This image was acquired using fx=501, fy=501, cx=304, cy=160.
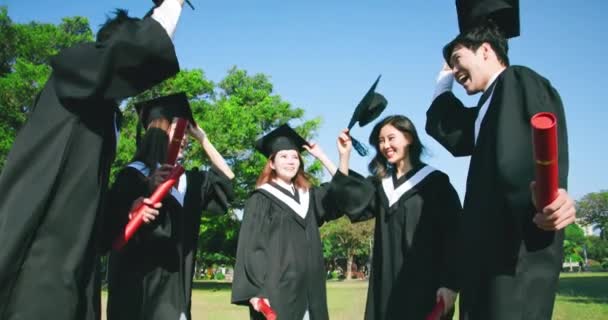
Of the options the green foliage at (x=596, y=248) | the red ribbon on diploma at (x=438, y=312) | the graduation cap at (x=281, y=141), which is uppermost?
the graduation cap at (x=281, y=141)

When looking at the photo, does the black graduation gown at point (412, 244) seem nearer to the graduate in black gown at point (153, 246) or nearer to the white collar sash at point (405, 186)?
the white collar sash at point (405, 186)

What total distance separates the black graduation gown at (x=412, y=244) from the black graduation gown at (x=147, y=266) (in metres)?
1.50

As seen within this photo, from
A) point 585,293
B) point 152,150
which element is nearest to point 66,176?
point 152,150

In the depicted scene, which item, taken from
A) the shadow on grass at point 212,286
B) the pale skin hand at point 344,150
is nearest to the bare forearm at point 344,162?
the pale skin hand at point 344,150

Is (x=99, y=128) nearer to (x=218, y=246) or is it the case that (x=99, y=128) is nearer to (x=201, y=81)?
(x=201, y=81)

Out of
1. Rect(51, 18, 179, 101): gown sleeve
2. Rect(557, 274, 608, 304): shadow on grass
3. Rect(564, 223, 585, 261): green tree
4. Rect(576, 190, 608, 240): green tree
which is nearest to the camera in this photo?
Rect(51, 18, 179, 101): gown sleeve

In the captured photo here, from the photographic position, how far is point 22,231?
2.21 metres

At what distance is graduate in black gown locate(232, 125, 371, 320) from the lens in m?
4.43

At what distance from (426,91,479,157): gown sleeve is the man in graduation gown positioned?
612 mm

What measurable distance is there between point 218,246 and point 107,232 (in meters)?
30.9

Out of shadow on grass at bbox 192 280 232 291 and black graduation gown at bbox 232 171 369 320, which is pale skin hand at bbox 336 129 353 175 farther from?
shadow on grass at bbox 192 280 232 291

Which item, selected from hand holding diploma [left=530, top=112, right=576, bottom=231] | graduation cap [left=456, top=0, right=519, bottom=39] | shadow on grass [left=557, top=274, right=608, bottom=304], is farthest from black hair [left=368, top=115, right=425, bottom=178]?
shadow on grass [left=557, top=274, right=608, bottom=304]

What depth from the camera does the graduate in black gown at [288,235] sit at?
14.5 feet

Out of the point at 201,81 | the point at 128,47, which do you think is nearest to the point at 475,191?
the point at 128,47
